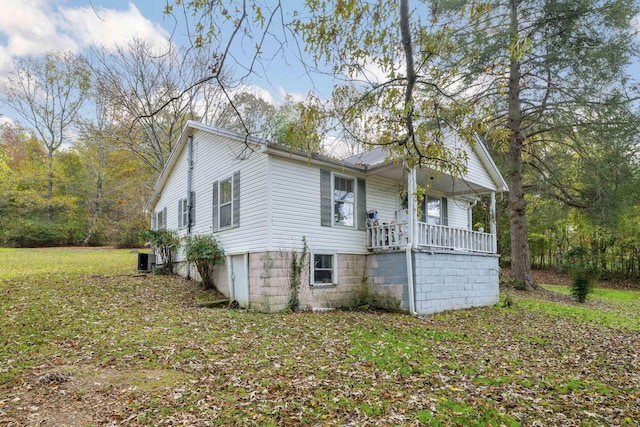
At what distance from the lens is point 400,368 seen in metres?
5.47

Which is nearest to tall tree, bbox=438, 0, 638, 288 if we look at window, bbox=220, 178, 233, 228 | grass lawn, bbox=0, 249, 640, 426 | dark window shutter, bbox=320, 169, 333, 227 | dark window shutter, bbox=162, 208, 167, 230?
dark window shutter, bbox=320, 169, 333, 227

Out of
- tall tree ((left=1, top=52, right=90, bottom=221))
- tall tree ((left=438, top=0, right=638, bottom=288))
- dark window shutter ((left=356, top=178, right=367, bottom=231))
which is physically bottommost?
dark window shutter ((left=356, top=178, right=367, bottom=231))

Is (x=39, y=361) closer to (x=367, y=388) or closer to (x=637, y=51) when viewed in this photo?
(x=367, y=388)

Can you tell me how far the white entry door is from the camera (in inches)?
390

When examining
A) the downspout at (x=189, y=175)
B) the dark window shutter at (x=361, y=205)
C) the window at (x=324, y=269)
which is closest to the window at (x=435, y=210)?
the dark window shutter at (x=361, y=205)

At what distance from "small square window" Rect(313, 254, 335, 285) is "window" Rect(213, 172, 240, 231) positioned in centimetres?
240

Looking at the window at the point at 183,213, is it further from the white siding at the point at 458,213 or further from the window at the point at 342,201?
the white siding at the point at 458,213

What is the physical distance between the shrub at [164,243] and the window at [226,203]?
2825 millimetres

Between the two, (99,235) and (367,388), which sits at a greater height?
(99,235)

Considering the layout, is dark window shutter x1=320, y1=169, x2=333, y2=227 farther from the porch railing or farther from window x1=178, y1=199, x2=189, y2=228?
window x1=178, y1=199, x2=189, y2=228

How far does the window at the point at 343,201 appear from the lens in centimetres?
1070

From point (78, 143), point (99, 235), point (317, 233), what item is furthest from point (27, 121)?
point (317, 233)

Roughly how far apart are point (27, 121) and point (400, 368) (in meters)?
30.7

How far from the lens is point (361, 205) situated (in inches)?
439
